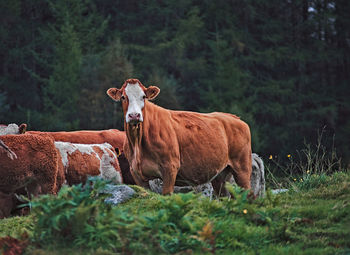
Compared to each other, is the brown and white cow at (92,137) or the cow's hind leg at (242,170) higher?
the cow's hind leg at (242,170)

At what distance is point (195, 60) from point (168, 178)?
3204cm

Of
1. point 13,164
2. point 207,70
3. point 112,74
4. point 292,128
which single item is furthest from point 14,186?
point 207,70

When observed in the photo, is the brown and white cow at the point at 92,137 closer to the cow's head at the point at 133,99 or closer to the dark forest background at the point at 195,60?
the cow's head at the point at 133,99

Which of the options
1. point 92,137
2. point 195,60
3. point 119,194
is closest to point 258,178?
point 119,194

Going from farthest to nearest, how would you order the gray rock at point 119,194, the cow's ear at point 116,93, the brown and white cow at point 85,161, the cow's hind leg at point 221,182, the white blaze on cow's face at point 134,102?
the brown and white cow at point 85,161 < the cow's hind leg at point 221,182 < the cow's ear at point 116,93 < the white blaze on cow's face at point 134,102 < the gray rock at point 119,194

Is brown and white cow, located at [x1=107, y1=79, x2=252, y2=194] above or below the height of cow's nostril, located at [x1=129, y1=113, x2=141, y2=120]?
below

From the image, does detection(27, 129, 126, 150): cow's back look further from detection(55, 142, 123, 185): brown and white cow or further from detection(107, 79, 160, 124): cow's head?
detection(107, 79, 160, 124): cow's head

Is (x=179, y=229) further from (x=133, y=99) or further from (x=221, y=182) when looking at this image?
(x=221, y=182)

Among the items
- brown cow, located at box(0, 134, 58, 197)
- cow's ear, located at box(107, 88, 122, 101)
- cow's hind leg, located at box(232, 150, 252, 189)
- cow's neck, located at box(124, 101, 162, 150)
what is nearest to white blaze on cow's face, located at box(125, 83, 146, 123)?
cow's neck, located at box(124, 101, 162, 150)

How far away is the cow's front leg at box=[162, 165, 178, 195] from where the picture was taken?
717 centimetres

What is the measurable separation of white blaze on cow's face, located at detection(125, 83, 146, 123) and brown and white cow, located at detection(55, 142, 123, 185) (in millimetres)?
1925

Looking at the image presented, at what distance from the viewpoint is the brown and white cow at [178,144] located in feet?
23.7

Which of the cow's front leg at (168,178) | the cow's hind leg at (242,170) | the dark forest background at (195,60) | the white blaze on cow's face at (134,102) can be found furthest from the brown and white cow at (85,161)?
the dark forest background at (195,60)

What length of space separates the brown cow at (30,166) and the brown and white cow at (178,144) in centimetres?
118
